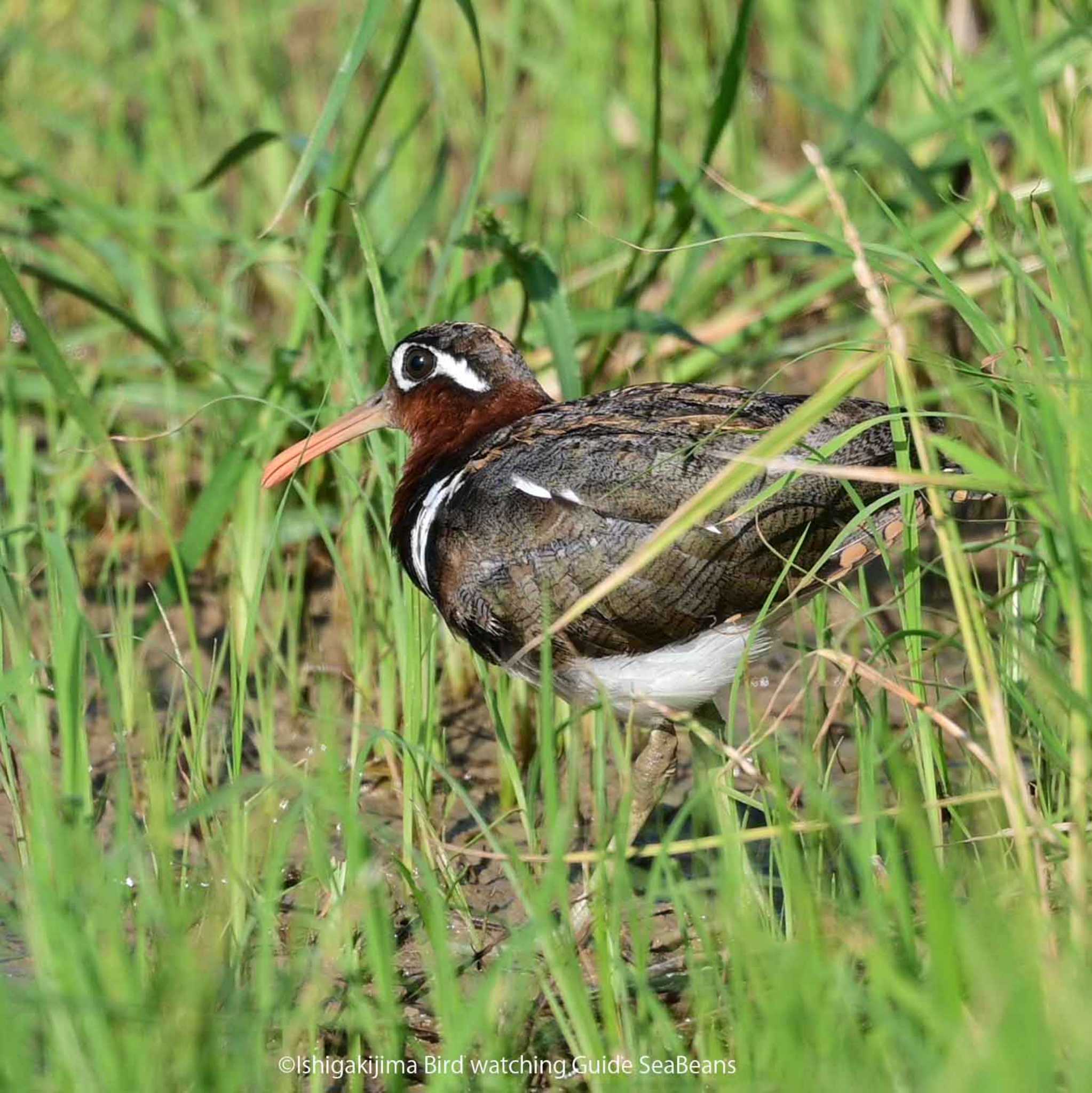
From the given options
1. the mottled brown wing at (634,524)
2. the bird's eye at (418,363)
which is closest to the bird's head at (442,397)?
the bird's eye at (418,363)

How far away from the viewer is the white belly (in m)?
3.67

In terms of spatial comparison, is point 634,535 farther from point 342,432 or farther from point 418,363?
point 342,432

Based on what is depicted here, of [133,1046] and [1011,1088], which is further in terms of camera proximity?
[133,1046]

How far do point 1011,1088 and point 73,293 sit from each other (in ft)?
11.4

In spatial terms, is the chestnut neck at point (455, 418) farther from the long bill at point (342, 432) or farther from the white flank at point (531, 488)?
the white flank at point (531, 488)

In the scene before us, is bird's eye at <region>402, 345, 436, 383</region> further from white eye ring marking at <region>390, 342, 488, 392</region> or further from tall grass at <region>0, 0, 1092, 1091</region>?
tall grass at <region>0, 0, 1092, 1091</region>

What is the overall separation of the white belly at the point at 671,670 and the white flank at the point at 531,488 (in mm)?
362

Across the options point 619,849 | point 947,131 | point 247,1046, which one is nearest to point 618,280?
point 947,131

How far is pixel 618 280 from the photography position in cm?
515

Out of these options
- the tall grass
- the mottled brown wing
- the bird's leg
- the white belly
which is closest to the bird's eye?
the tall grass

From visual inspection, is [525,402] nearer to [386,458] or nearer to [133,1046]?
[386,458]

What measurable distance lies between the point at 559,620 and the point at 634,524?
432 mm

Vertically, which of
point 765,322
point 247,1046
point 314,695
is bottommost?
point 247,1046

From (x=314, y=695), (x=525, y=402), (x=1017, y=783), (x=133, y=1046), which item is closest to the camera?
(x=133, y=1046)
